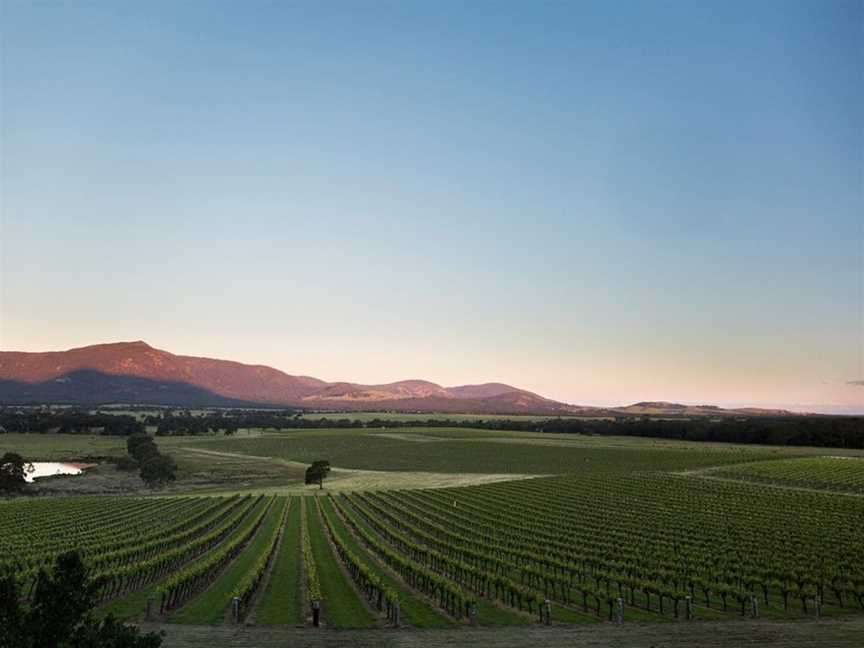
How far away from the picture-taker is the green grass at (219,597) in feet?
95.0

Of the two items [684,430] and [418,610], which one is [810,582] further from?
[684,430]

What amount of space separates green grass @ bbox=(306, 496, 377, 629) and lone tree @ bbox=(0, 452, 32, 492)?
194 ft

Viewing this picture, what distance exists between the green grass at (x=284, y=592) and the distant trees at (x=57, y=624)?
14.8m

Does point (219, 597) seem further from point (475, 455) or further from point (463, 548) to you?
point (475, 455)

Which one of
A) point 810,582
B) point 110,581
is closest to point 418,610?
point 110,581

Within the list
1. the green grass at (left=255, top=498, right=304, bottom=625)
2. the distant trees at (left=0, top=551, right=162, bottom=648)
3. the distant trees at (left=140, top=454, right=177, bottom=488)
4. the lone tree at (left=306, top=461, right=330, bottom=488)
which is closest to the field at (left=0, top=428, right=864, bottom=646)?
the green grass at (left=255, top=498, right=304, bottom=625)

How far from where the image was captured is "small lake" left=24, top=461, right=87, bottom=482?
108850 millimetres

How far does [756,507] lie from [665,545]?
90.1 ft

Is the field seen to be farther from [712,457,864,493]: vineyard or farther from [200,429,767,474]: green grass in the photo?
[200,429,767,474]: green grass

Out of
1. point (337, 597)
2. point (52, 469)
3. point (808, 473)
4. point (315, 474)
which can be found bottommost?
point (52, 469)

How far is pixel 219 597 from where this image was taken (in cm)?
3259

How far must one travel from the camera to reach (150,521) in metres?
59.5

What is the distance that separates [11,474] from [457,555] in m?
70.6

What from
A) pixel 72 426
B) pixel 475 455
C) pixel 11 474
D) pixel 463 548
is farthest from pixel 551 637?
pixel 72 426
